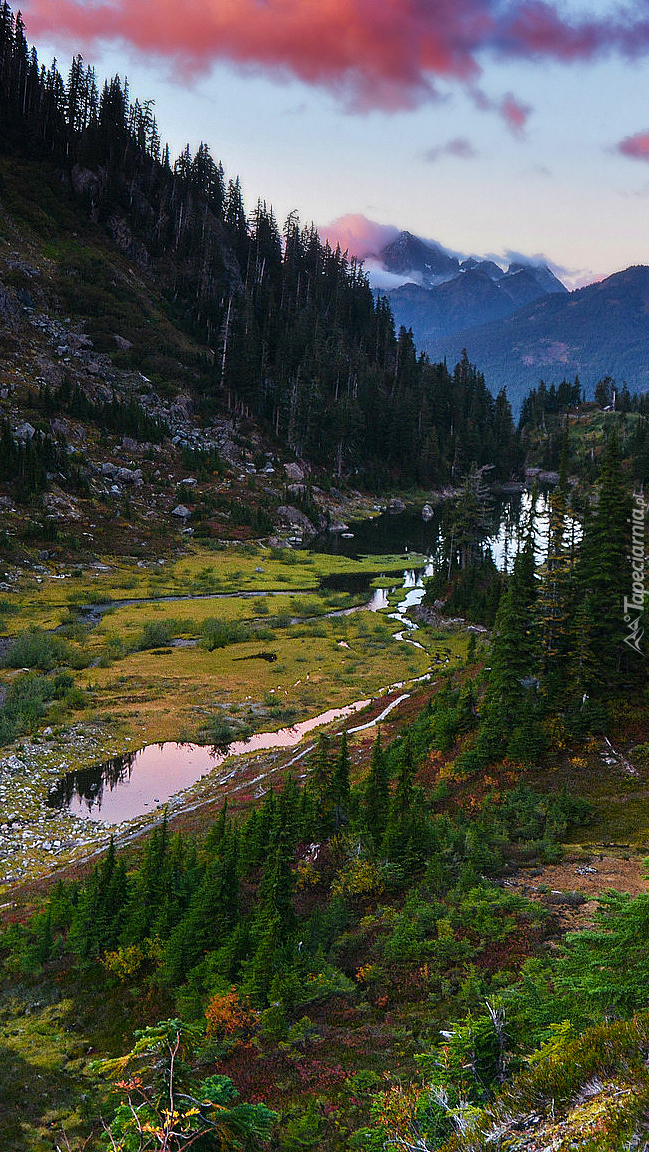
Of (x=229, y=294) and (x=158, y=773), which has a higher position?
(x=229, y=294)

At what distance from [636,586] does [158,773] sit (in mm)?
22193

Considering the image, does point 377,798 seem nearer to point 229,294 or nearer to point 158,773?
point 158,773

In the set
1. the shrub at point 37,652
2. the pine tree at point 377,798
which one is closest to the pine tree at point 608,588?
the pine tree at point 377,798

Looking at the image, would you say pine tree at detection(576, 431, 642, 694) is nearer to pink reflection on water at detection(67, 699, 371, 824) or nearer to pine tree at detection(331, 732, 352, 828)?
pine tree at detection(331, 732, 352, 828)

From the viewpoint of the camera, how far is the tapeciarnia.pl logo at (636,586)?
2209 cm

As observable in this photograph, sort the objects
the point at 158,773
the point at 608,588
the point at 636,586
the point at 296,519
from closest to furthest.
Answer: the point at 636,586 → the point at 608,588 → the point at 158,773 → the point at 296,519

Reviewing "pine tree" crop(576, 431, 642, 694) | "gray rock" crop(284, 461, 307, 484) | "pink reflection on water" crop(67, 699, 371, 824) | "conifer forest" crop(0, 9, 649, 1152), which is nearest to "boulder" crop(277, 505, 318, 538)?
"conifer forest" crop(0, 9, 649, 1152)

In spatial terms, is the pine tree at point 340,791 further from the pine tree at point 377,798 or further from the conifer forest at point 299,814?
the pine tree at point 377,798

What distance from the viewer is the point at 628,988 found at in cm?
706

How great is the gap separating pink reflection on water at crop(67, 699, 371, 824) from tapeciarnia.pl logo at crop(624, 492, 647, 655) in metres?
17.7

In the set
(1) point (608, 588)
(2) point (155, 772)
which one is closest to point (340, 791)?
(1) point (608, 588)

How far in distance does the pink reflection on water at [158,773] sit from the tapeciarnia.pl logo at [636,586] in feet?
58.2

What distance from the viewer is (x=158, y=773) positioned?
28797 millimetres

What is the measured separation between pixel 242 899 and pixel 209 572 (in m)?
51.6
